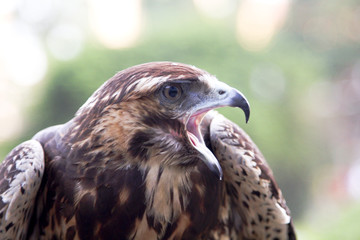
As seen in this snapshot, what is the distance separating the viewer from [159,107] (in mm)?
2594

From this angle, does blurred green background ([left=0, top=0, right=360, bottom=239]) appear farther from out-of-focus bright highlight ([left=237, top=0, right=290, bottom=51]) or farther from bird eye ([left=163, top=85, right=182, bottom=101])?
bird eye ([left=163, top=85, right=182, bottom=101])

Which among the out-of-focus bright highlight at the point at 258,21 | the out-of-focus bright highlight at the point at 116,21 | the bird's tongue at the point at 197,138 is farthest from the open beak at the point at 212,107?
the out-of-focus bright highlight at the point at 258,21

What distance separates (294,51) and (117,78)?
857cm

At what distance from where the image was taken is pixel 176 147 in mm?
2602

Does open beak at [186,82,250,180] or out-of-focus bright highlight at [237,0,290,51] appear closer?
open beak at [186,82,250,180]

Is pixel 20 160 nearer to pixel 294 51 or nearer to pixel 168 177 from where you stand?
pixel 168 177

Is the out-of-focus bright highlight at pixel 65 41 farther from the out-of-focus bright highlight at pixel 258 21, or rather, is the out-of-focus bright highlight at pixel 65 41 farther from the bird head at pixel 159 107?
the bird head at pixel 159 107

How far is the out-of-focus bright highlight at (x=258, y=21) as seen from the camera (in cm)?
1077

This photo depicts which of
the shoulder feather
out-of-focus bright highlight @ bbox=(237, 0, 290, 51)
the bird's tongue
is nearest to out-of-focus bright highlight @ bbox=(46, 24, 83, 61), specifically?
out-of-focus bright highlight @ bbox=(237, 0, 290, 51)

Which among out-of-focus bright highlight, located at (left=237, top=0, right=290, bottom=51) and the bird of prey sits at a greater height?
the bird of prey

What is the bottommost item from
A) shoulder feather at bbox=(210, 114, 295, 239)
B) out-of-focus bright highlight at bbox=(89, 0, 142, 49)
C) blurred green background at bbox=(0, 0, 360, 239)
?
blurred green background at bbox=(0, 0, 360, 239)

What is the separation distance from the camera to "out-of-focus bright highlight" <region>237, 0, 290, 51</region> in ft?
35.3

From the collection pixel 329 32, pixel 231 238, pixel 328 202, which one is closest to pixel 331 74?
pixel 329 32

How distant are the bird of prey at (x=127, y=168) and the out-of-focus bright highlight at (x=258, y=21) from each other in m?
7.47
